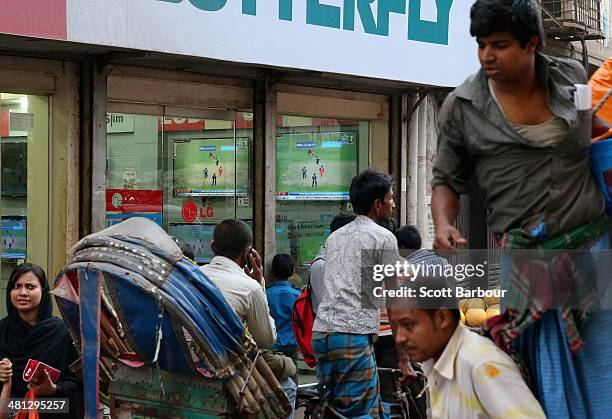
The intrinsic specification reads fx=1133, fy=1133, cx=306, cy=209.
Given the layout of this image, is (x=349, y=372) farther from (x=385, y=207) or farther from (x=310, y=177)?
(x=310, y=177)

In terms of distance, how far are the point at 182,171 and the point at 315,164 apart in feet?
5.93

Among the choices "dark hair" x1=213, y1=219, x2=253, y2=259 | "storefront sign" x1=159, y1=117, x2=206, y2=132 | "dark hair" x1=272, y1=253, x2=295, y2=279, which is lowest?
"dark hair" x1=272, y1=253, x2=295, y2=279

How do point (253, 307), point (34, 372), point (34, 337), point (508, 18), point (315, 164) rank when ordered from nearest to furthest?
point (508, 18) < point (34, 372) < point (253, 307) < point (34, 337) < point (315, 164)

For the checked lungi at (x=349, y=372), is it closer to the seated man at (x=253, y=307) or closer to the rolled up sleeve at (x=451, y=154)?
the seated man at (x=253, y=307)

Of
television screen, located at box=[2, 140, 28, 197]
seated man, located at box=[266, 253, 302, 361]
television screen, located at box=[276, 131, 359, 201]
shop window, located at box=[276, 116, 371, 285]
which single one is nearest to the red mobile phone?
seated man, located at box=[266, 253, 302, 361]

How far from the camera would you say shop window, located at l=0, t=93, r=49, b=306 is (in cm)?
911

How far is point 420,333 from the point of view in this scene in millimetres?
3789

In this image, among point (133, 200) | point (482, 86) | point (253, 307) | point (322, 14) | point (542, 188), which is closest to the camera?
point (542, 188)

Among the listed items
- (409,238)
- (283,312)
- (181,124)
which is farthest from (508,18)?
(181,124)

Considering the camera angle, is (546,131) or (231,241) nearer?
(546,131)

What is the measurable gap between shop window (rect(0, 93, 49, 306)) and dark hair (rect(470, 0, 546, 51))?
6.33 meters

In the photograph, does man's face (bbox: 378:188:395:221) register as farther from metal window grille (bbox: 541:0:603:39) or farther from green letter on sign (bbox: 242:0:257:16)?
metal window grille (bbox: 541:0:603:39)

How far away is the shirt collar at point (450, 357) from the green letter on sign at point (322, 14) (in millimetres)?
6808

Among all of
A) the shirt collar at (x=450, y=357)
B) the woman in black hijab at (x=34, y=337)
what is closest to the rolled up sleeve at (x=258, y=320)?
the woman in black hijab at (x=34, y=337)
